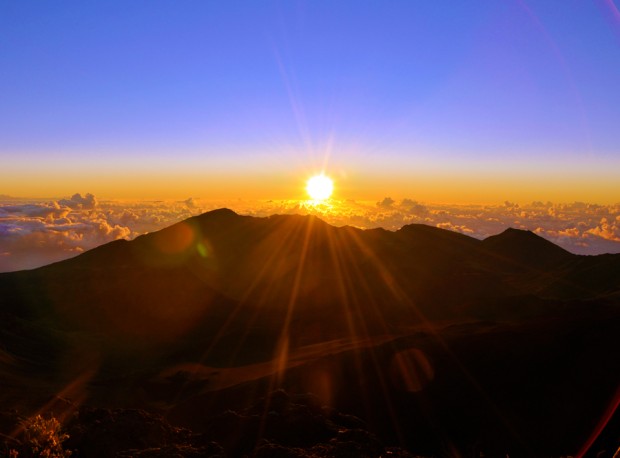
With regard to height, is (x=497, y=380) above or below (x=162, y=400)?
above

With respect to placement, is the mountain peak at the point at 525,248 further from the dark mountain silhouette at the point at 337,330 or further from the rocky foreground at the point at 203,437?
the rocky foreground at the point at 203,437

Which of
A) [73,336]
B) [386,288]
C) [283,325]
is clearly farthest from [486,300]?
[73,336]

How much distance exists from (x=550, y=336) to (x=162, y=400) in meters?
31.0

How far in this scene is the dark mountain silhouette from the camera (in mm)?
28500

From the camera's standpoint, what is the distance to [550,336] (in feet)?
113

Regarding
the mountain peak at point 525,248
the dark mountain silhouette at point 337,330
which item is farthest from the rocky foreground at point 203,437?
the mountain peak at point 525,248

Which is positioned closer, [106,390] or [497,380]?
[497,380]

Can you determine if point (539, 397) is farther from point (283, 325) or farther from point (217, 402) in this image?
point (283, 325)

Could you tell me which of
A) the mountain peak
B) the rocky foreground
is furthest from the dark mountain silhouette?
the rocky foreground

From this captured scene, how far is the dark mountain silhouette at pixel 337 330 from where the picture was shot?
28500mm

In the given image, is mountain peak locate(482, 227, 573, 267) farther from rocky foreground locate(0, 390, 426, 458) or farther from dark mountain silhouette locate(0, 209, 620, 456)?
rocky foreground locate(0, 390, 426, 458)

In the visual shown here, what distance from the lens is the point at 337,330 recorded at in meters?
60.3

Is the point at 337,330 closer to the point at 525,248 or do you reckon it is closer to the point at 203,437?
the point at 203,437

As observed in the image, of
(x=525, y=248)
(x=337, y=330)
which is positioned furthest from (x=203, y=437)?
(x=525, y=248)
